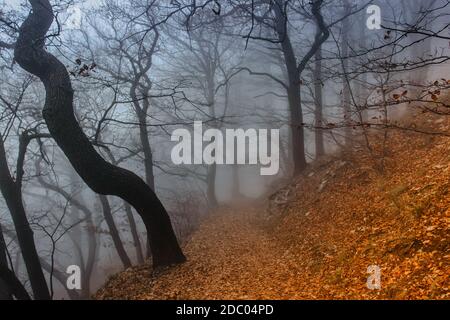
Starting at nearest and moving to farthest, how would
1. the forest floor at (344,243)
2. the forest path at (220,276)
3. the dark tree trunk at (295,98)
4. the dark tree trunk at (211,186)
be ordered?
1. the forest floor at (344,243)
2. the forest path at (220,276)
3. the dark tree trunk at (295,98)
4. the dark tree trunk at (211,186)

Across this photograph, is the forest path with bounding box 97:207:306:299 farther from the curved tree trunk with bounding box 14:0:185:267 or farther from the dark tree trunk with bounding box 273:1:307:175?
the dark tree trunk with bounding box 273:1:307:175

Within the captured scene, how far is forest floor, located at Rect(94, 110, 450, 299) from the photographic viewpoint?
5.52 m

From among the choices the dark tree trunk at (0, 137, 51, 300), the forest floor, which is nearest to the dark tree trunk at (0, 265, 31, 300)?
the dark tree trunk at (0, 137, 51, 300)

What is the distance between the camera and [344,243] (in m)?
7.25

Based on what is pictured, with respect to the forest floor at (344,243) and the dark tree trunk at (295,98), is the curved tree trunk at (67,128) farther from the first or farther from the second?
the dark tree trunk at (295,98)

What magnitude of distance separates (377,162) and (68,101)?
7.70 m

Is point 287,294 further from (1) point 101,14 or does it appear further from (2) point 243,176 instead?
(2) point 243,176

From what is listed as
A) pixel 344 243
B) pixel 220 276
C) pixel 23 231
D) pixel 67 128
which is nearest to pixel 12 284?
pixel 23 231

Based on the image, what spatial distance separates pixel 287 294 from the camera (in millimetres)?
5918

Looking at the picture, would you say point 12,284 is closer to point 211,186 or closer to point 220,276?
point 220,276

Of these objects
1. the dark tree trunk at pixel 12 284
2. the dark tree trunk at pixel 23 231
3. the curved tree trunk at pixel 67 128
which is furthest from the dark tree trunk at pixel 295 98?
the dark tree trunk at pixel 12 284

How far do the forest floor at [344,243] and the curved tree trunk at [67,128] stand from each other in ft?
5.12

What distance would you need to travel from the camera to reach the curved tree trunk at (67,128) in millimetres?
6867
